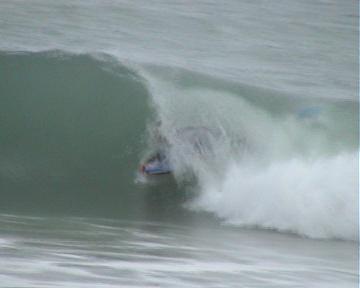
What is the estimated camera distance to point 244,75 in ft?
63.1

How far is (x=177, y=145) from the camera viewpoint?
586 inches

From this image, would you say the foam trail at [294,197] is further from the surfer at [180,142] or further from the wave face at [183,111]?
the surfer at [180,142]

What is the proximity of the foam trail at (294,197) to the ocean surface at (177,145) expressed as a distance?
2 cm

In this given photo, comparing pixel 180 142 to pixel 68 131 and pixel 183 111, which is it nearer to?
pixel 183 111

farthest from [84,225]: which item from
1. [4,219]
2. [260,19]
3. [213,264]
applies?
[260,19]

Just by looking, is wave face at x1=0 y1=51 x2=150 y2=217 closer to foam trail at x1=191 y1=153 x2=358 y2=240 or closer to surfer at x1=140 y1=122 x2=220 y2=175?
surfer at x1=140 y1=122 x2=220 y2=175

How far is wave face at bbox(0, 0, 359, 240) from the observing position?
44.1ft

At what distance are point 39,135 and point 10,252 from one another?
6.17 meters

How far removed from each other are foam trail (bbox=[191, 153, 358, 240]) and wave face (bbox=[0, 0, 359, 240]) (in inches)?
0.7

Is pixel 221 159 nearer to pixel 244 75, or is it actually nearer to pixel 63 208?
pixel 63 208

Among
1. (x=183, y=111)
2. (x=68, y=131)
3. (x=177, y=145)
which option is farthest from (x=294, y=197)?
(x=68, y=131)

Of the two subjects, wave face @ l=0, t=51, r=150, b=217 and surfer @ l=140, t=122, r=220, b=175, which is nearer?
wave face @ l=0, t=51, r=150, b=217

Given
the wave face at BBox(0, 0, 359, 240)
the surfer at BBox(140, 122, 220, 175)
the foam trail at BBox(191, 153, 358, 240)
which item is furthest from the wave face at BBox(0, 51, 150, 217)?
the foam trail at BBox(191, 153, 358, 240)

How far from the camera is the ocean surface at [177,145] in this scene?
995 cm
